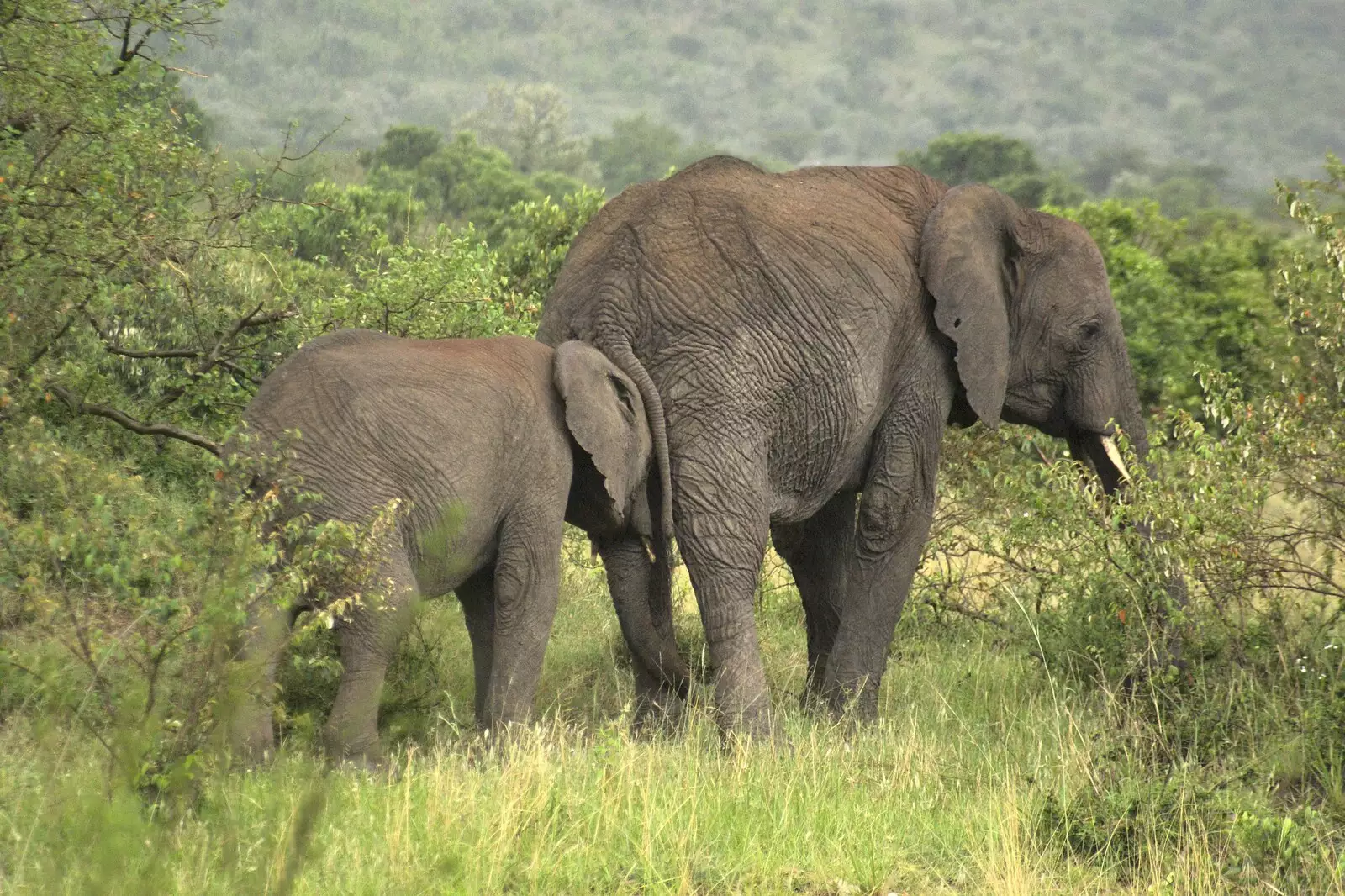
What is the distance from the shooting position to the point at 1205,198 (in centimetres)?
8081

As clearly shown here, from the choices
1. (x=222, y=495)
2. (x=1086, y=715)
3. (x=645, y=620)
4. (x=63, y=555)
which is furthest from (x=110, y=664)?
(x=1086, y=715)

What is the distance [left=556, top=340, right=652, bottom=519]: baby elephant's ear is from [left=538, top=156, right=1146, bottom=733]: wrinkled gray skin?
0.51 ft

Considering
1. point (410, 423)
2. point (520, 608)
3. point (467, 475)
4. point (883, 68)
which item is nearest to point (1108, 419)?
point (520, 608)

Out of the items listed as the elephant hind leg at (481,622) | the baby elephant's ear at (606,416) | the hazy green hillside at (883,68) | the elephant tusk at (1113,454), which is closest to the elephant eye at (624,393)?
the baby elephant's ear at (606,416)

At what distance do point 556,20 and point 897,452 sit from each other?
5468 inches

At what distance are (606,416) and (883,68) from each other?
150 m

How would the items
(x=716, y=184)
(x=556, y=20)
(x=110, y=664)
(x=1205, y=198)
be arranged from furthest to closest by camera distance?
(x=556, y=20) < (x=1205, y=198) < (x=716, y=184) < (x=110, y=664)

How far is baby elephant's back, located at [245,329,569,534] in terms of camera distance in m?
6.88

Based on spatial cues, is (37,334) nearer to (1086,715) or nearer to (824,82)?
(1086,715)

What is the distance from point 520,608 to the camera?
7.48 m

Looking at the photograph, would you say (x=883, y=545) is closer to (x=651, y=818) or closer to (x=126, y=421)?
(x=651, y=818)

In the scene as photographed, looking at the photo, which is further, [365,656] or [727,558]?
[727,558]

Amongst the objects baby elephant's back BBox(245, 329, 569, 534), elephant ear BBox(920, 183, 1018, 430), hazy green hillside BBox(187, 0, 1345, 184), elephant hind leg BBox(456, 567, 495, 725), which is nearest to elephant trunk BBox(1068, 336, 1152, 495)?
elephant ear BBox(920, 183, 1018, 430)

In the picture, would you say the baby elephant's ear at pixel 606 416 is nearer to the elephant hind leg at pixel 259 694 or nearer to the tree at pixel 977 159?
the elephant hind leg at pixel 259 694
